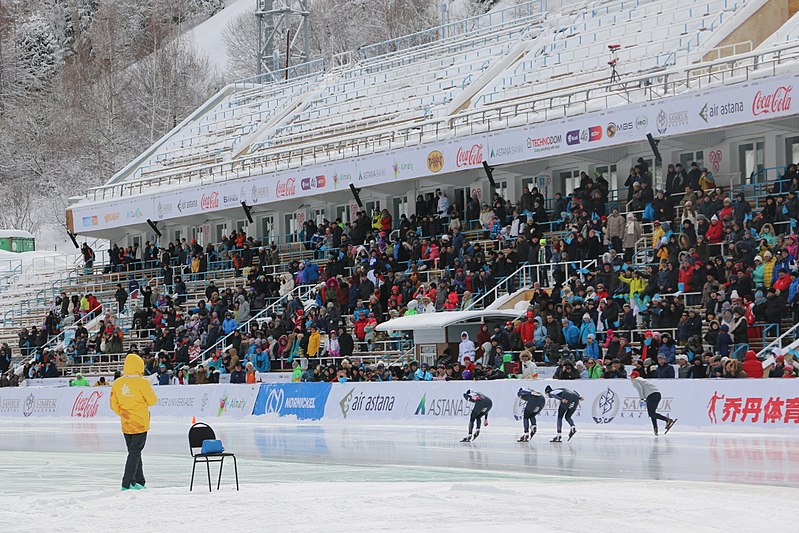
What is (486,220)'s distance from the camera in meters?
34.5

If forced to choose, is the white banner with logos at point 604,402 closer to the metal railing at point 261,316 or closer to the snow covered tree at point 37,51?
the metal railing at point 261,316

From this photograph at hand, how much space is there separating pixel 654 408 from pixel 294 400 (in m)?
10.8

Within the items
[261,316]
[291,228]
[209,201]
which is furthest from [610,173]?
[209,201]

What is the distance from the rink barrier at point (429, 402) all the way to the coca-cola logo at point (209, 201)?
30.9 feet

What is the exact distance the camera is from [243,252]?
41812 mm

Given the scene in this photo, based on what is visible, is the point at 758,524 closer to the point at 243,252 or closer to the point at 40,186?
the point at 243,252

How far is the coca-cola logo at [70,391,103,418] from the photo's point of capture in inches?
1369

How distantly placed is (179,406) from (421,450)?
14.7 meters

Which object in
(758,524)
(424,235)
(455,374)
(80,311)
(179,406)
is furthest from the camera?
(80,311)

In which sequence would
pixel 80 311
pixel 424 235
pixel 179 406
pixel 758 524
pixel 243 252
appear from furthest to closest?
pixel 80 311, pixel 243 252, pixel 424 235, pixel 179 406, pixel 758 524

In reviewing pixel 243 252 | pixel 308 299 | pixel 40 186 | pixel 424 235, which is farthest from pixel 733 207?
pixel 40 186

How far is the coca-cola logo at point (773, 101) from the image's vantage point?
88.5 ft

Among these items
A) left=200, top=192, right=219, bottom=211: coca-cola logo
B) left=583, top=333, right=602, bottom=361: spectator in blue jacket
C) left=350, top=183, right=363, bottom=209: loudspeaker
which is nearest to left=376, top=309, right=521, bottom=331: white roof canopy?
left=583, top=333, right=602, bottom=361: spectator in blue jacket

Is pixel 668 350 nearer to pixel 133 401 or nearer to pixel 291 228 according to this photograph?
pixel 133 401
